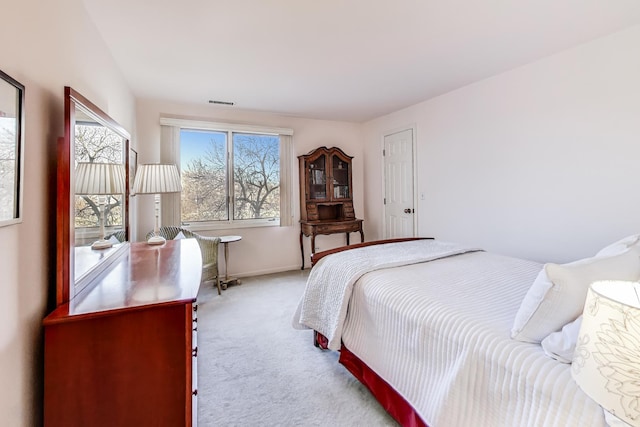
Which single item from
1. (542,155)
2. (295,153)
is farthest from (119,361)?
(295,153)

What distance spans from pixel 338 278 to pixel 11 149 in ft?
5.36

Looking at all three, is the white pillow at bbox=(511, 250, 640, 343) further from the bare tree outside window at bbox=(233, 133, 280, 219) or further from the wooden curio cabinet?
the bare tree outside window at bbox=(233, 133, 280, 219)

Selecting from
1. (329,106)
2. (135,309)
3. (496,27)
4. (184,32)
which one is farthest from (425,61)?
(135,309)

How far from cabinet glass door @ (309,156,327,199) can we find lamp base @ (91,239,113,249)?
310 cm

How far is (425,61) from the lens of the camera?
8.75 ft

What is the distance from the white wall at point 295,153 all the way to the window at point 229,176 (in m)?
0.23

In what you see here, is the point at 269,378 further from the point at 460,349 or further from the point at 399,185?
the point at 399,185

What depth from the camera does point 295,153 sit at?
452 cm

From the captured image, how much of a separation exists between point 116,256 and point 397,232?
358 centimetres

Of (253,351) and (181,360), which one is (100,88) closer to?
(181,360)

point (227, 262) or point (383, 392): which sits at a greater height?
point (227, 262)

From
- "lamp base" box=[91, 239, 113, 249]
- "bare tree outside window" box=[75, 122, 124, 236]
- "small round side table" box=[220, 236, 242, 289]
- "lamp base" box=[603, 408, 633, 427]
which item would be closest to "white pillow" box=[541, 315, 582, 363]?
"lamp base" box=[603, 408, 633, 427]

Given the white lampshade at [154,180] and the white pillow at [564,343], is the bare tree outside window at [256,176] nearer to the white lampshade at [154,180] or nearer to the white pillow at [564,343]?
the white lampshade at [154,180]

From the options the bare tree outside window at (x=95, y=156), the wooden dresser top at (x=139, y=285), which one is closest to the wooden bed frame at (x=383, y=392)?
the wooden dresser top at (x=139, y=285)
